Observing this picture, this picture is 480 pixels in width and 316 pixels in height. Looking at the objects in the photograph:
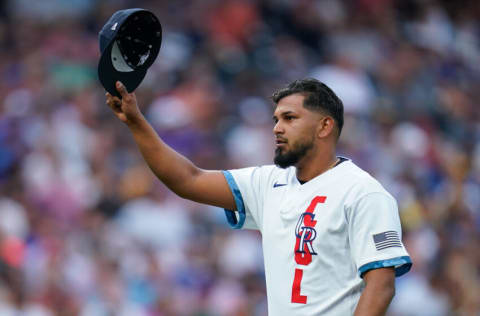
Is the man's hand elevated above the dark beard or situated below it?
above

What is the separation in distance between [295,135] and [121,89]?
824mm

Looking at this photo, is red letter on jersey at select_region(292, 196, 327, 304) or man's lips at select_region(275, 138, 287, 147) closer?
red letter on jersey at select_region(292, 196, 327, 304)

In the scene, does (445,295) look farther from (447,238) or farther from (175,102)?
(175,102)

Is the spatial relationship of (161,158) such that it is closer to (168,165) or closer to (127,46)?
(168,165)

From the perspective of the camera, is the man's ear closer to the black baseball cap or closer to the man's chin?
the man's chin

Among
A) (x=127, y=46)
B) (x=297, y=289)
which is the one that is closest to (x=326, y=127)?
(x=297, y=289)

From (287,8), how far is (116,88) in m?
8.22

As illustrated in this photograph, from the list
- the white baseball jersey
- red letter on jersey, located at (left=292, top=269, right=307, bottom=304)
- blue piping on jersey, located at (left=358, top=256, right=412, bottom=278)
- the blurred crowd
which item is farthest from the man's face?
the blurred crowd

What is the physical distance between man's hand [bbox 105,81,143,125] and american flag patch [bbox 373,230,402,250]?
124 cm

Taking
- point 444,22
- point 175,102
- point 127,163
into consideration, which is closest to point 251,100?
point 175,102

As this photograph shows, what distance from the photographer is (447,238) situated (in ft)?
31.2

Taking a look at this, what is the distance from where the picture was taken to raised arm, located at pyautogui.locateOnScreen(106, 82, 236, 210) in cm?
423

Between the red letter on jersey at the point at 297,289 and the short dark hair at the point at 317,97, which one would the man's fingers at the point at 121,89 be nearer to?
the short dark hair at the point at 317,97

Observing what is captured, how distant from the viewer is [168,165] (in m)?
4.35
